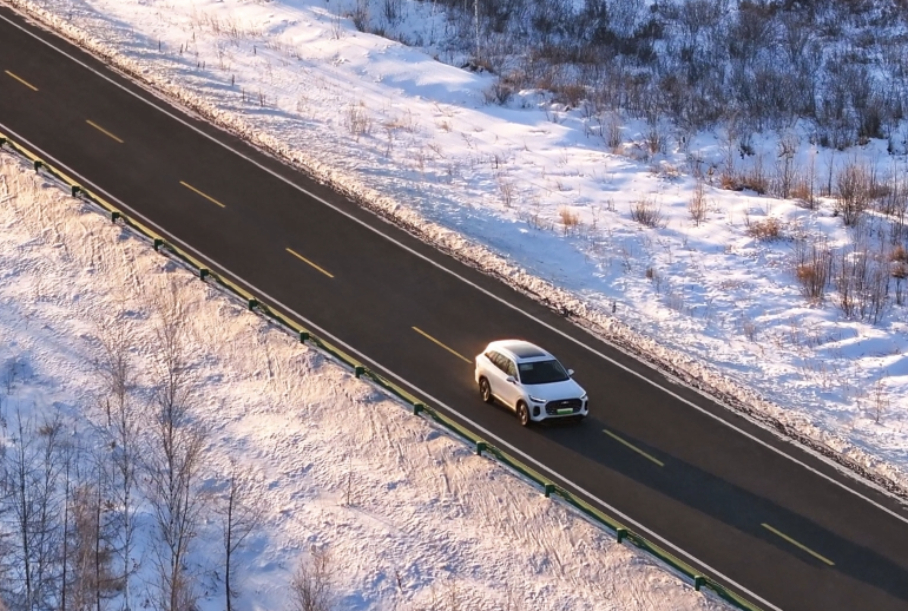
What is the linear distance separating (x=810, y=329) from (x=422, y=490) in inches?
414

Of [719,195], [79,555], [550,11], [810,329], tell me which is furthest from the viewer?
[550,11]

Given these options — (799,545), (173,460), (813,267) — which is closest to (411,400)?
(173,460)

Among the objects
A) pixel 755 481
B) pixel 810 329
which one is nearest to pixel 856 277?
pixel 810 329

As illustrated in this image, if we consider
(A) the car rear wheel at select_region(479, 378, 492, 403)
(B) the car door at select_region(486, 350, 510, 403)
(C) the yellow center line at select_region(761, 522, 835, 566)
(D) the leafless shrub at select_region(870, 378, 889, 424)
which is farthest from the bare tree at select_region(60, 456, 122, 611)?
(D) the leafless shrub at select_region(870, 378, 889, 424)

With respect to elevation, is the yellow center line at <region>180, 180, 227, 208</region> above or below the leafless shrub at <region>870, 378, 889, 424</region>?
above

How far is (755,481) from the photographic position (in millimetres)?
23547

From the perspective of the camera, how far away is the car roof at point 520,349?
82.2 feet

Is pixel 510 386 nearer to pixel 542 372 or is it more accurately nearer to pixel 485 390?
pixel 542 372

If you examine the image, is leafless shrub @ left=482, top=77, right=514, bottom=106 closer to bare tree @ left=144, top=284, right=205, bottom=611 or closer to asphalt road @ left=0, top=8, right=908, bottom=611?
asphalt road @ left=0, top=8, right=908, bottom=611

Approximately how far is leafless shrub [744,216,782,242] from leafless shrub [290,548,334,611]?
49.0 ft

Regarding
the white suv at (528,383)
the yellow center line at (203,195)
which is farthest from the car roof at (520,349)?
the yellow center line at (203,195)

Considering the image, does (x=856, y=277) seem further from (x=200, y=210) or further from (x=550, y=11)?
(x=550, y=11)

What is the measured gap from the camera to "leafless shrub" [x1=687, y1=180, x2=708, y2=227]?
1278 inches

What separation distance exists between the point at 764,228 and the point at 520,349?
31.4ft
